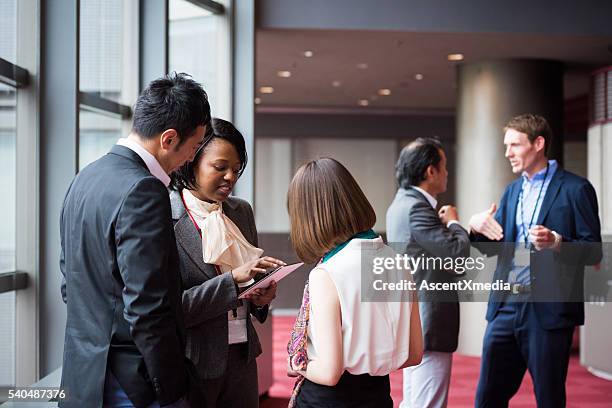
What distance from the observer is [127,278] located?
1.94 m

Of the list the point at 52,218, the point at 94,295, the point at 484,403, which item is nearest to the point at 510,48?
the point at 484,403

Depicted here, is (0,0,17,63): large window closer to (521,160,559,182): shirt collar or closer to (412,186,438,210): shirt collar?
(412,186,438,210): shirt collar

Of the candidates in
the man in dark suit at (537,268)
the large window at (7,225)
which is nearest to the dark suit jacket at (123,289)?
the large window at (7,225)

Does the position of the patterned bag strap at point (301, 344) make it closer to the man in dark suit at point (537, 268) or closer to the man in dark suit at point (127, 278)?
the man in dark suit at point (127, 278)

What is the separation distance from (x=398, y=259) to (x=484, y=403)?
6.36 ft

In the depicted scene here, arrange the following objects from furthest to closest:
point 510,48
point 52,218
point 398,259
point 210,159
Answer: point 510,48 < point 52,218 < point 210,159 < point 398,259

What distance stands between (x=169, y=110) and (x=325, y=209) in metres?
0.50

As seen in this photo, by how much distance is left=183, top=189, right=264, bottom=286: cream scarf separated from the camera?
2512mm

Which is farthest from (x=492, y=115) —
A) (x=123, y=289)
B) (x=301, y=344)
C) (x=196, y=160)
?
(x=123, y=289)

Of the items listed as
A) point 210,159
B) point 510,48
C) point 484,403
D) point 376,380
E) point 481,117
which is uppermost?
point 510,48

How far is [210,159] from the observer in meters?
2.63

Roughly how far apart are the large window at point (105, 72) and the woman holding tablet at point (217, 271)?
→ 1.74 metres

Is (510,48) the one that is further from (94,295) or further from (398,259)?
(94,295)

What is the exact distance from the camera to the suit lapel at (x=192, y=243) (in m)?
2.54
